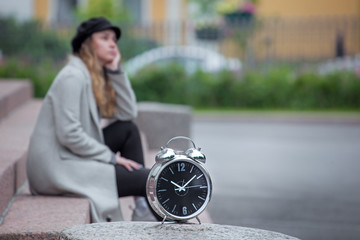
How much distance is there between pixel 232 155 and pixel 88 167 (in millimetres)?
6148

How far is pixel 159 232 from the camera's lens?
3.04 m

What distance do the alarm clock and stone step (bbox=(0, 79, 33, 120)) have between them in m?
4.34

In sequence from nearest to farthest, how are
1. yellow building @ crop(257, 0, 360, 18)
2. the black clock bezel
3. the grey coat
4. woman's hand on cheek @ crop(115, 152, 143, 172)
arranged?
the black clock bezel < the grey coat < woman's hand on cheek @ crop(115, 152, 143, 172) < yellow building @ crop(257, 0, 360, 18)

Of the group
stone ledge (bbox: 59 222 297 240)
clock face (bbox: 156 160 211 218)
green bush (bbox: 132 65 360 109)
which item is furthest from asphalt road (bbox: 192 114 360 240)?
stone ledge (bbox: 59 222 297 240)

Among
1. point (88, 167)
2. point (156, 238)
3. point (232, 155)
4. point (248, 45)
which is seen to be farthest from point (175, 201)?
point (248, 45)

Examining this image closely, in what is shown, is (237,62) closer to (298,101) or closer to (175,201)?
(298,101)

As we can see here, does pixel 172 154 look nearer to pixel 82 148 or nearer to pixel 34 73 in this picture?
pixel 82 148

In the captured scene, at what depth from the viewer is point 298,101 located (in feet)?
55.1

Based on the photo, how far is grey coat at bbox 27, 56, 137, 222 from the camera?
431cm

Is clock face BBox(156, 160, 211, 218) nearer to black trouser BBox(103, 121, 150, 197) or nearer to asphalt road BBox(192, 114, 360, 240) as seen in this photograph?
black trouser BBox(103, 121, 150, 197)

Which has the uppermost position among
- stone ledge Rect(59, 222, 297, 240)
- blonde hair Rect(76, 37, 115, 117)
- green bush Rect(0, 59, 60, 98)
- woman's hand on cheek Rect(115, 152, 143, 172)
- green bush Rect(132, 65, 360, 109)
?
blonde hair Rect(76, 37, 115, 117)

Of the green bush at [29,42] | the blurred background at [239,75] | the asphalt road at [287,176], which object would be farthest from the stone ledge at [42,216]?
the green bush at [29,42]

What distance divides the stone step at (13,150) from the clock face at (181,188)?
1178mm

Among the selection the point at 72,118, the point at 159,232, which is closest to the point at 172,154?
the point at 159,232
